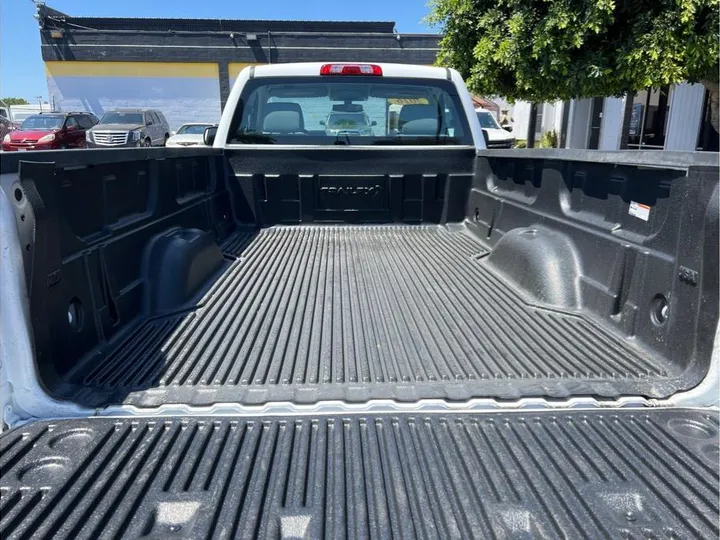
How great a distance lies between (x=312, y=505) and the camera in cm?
→ 129

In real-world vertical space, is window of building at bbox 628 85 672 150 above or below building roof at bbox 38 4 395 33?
below

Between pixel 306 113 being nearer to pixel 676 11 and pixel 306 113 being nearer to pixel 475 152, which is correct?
pixel 475 152

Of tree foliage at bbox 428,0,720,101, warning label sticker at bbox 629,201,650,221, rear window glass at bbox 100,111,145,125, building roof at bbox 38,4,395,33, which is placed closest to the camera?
warning label sticker at bbox 629,201,650,221

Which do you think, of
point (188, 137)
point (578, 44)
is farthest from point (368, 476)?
point (188, 137)

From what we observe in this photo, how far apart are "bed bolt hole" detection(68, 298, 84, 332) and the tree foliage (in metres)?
7.96

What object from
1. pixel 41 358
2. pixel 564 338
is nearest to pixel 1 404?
pixel 41 358

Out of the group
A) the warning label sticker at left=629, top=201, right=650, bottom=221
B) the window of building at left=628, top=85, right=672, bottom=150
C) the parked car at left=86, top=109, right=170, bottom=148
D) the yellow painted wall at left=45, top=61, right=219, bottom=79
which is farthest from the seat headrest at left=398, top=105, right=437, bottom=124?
the yellow painted wall at left=45, top=61, right=219, bottom=79

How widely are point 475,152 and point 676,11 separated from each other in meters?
5.24

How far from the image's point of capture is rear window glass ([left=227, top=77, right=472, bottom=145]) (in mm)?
4336

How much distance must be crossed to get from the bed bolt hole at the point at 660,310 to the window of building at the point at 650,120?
1562 centimetres

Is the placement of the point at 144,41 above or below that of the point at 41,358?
above

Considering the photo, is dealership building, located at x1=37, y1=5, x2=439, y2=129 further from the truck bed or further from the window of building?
the truck bed

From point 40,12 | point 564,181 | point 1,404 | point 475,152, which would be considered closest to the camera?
point 1,404

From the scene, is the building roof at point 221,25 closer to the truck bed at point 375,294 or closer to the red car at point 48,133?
the red car at point 48,133
